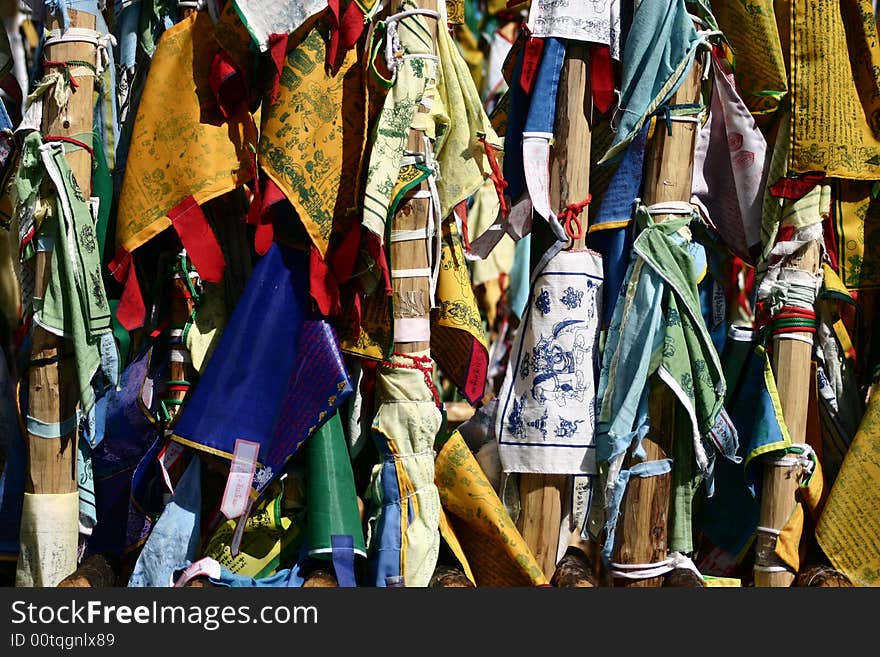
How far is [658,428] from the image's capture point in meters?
2.55

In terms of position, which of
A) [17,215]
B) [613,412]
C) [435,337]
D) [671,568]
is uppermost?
[17,215]

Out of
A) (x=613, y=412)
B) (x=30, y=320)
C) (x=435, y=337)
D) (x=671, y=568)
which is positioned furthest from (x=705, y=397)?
(x=30, y=320)

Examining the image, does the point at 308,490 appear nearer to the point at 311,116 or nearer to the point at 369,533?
the point at 369,533

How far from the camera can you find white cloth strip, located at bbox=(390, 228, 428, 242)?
94.3 inches

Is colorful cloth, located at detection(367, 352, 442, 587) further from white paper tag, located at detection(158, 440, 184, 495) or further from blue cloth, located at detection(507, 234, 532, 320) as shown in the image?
blue cloth, located at detection(507, 234, 532, 320)

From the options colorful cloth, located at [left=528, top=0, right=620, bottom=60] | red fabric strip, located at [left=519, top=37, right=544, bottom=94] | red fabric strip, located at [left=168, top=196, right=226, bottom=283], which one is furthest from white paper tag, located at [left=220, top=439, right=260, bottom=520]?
colorful cloth, located at [left=528, top=0, right=620, bottom=60]

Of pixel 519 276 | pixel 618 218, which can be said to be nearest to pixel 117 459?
pixel 618 218

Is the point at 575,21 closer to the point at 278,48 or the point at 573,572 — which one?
the point at 278,48

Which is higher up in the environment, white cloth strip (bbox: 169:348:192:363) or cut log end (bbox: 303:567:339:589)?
white cloth strip (bbox: 169:348:192:363)

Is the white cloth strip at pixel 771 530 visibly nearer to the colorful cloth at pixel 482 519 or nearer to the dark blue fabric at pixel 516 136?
the colorful cloth at pixel 482 519

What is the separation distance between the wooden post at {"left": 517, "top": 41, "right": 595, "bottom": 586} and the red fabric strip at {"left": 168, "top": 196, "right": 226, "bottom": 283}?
2.58 ft

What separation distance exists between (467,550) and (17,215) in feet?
4.14

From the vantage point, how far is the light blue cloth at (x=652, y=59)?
99.3 inches

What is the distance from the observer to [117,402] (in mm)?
2590
